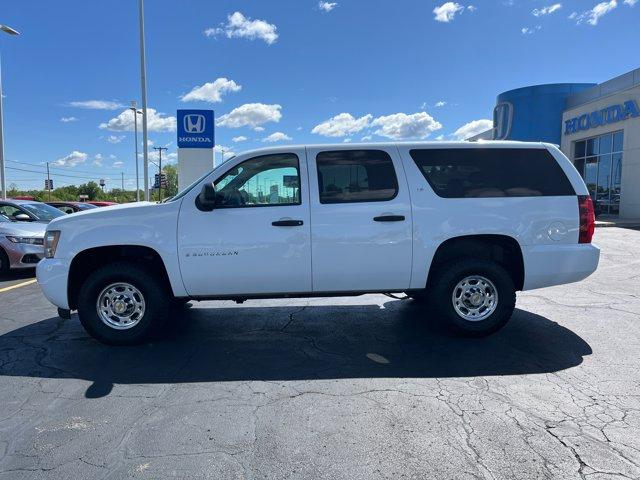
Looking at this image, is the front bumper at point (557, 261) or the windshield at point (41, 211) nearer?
the front bumper at point (557, 261)

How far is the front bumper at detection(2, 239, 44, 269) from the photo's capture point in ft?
30.4

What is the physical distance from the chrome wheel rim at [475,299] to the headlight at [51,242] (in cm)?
408

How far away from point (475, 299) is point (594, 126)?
23.6 meters

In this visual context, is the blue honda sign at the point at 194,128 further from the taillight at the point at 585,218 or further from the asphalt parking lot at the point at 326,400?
the taillight at the point at 585,218

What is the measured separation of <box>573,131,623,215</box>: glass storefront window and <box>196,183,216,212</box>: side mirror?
24098 mm

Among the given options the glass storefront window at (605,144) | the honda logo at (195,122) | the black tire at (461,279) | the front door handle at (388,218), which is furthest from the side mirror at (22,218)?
the glass storefront window at (605,144)

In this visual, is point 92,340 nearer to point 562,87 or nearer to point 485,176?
point 485,176

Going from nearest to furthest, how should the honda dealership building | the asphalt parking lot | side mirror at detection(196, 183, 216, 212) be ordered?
the asphalt parking lot < side mirror at detection(196, 183, 216, 212) < the honda dealership building

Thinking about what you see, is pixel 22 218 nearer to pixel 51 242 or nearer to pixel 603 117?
pixel 51 242

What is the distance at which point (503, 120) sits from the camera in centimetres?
3009

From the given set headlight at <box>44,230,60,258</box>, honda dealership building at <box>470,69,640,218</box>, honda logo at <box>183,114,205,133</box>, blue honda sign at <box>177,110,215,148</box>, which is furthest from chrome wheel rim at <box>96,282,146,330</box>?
honda dealership building at <box>470,69,640,218</box>

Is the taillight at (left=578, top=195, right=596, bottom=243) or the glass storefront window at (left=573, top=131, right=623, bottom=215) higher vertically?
the glass storefront window at (left=573, top=131, right=623, bottom=215)

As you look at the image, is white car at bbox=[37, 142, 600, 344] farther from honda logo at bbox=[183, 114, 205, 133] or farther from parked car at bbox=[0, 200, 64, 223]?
honda logo at bbox=[183, 114, 205, 133]

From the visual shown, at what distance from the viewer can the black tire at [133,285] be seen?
16.0 feet
